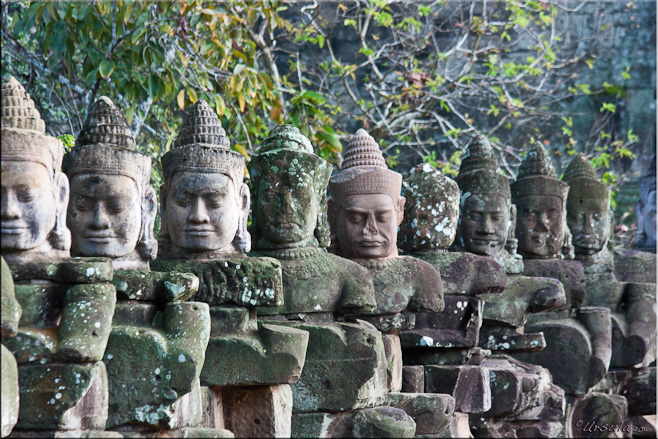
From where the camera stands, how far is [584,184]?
9.84 m

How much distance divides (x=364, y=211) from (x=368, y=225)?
10 centimetres

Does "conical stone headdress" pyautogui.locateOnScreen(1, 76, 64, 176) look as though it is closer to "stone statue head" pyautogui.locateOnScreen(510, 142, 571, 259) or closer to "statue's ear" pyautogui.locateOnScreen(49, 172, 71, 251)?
"statue's ear" pyautogui.locateOnScreen(49, 172, 71, 251)

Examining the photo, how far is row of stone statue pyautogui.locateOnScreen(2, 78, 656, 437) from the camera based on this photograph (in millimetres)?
4168

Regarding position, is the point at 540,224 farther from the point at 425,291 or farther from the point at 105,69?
the point at 105,69

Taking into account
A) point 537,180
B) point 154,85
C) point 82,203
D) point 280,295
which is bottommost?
point 280,295

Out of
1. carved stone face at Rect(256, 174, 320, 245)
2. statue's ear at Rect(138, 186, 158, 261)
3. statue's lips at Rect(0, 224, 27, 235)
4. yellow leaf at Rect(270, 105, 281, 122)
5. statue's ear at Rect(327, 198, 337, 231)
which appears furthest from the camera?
yellow leaf at Rect(270, 105, 281, 122)

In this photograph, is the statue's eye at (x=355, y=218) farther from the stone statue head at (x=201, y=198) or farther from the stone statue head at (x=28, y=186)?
the stone statue head at (x=28, y=186)

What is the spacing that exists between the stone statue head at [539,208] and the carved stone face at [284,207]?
3.56 meters

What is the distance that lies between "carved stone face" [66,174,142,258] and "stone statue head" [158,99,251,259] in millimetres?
489

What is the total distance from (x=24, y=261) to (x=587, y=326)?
6181 millimetres

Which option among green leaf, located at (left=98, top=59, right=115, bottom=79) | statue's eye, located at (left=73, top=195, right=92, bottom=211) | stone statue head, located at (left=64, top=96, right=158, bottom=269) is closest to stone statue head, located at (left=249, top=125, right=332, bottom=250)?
stone statue head, located at (left=64, top=96, right=158, bottom=269)

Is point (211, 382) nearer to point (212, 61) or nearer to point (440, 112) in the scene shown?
point (212, 61)

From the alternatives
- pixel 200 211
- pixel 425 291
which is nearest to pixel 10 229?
pixel 200 211

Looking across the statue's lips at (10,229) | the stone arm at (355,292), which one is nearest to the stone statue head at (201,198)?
the stone arm at (355,292)
